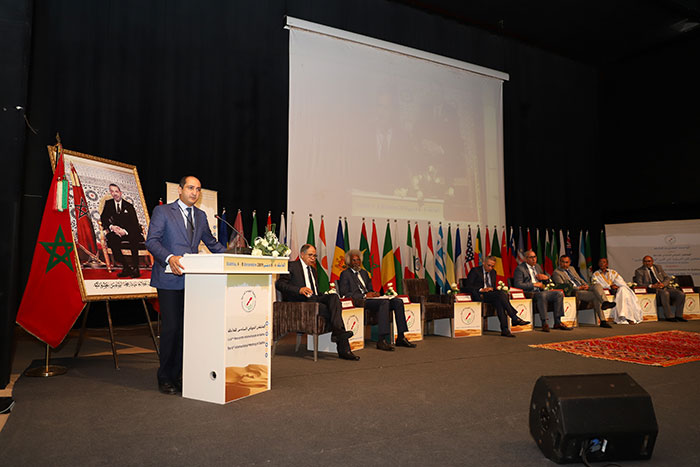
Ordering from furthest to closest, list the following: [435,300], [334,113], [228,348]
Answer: [334,113] → [435,300] → [228,348]

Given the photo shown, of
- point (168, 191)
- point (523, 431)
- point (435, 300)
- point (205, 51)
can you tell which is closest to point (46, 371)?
point (168, 191)

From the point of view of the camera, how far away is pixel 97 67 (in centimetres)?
661

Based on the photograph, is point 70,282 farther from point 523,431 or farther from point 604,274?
point 604,274

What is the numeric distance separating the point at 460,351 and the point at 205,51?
560cm

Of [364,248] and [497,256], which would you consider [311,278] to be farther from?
[497,256]

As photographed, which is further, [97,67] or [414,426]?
[97,67]

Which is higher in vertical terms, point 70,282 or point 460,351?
point 70,282

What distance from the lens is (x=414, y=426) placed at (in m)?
2.67

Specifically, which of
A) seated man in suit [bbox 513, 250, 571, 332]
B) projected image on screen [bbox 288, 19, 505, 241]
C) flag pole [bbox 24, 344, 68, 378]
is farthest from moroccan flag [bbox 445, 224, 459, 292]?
flag pole [bbox 24, 344, 68, 378]

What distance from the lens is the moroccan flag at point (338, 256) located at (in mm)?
7895

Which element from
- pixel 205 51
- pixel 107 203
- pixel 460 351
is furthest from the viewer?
pixel 205 51

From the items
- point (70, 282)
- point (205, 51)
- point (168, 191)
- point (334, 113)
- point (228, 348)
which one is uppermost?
point (205, 51)

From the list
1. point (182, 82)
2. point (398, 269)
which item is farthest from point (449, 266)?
point (182, 82)

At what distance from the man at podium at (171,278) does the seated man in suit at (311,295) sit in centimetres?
175
